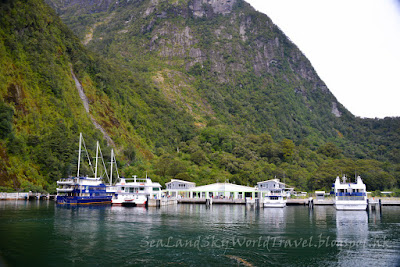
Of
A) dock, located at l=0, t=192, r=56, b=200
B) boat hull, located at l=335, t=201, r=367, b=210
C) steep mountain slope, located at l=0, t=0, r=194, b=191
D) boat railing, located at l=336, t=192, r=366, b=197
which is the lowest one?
boat hull, located at l=335, t=201, r=367, b=210

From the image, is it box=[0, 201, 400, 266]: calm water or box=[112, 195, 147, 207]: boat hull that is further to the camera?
box=[112, 195, 147, 207]: boat hull

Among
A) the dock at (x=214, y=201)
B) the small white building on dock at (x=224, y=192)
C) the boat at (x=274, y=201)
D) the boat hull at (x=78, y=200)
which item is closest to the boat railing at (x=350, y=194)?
the boat at (x=274, y=201)

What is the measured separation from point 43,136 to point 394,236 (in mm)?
89448

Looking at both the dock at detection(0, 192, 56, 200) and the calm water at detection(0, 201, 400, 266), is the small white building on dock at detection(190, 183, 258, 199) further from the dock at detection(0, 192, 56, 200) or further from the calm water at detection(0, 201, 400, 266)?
the calm water at detection(0, 201, 400, 266)

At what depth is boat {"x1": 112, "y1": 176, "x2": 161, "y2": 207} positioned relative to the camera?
80.7 meters

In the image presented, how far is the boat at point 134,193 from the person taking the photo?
265 ft

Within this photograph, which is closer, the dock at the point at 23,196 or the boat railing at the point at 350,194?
the boat railing at the point at 350,194

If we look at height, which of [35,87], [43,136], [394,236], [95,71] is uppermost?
[95,71]

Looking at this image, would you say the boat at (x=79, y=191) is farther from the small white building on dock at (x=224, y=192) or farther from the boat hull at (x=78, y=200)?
the small white building on dock at (x=224, y=192)

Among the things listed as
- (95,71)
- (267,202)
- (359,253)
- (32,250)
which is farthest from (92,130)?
(359,253)

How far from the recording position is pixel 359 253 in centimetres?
2947

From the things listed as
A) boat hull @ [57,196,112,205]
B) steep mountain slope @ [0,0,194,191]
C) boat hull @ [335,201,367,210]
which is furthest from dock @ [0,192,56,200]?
boat hull @ [335,201,367,210]

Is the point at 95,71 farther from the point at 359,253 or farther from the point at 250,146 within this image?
the point at 359,253

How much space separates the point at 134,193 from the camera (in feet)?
272
